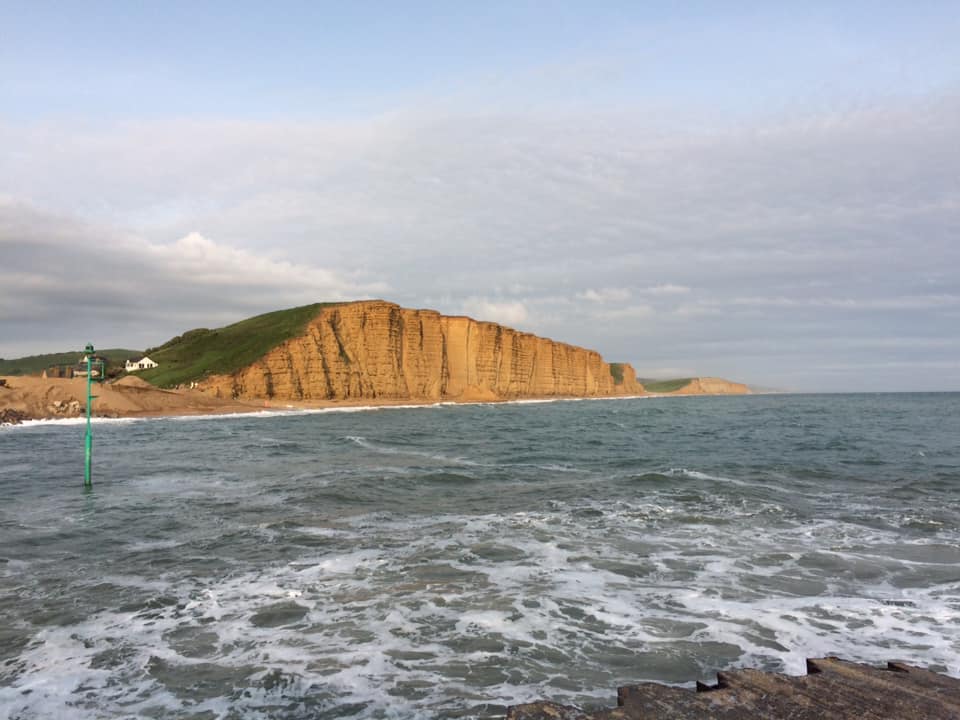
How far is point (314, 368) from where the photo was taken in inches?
3364

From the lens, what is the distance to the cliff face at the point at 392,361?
82625 millimetres

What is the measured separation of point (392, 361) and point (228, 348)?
26.4m

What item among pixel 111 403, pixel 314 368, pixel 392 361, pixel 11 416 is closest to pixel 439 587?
pixel 11 416

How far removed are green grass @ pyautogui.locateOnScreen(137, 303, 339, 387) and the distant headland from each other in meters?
0.34

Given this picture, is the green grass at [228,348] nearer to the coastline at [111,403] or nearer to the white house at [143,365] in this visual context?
the white house at [143,365]

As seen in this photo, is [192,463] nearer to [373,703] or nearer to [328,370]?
[373,703]

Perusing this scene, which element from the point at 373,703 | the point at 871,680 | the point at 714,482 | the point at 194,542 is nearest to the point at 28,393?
the point at 194,542

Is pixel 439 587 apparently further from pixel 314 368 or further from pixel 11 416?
pixel 314 368

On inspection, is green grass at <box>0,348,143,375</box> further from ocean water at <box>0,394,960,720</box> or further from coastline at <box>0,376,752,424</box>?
ocean water at <box>0,394,960,720</box>

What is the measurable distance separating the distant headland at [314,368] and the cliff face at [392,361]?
0.16 m

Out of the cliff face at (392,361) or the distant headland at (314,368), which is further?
the cliff face at (392,361)

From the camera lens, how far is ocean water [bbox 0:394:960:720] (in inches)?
227

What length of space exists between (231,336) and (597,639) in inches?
4195

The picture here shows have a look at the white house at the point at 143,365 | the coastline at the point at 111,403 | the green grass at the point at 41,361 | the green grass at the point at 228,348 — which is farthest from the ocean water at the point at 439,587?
the green grass at the point at 41,361
